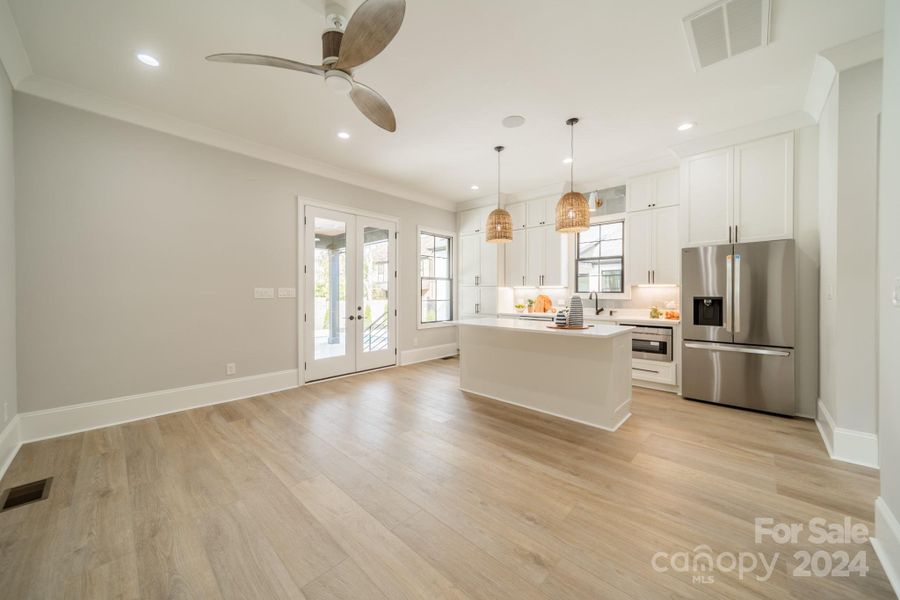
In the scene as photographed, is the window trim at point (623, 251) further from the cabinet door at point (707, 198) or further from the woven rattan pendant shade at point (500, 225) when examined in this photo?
the woven rattan pendant shade at point (500, 225)

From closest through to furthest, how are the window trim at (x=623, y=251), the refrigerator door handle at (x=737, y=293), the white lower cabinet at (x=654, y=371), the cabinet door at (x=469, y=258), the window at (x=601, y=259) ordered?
the refrigerator door handle at (x=737, y=293), the white lower cabinet at (x=654, y=371), the window trim at (x=623, y=251), the window at (x=601, y=259), the cabinet door at (x=469, y=258)

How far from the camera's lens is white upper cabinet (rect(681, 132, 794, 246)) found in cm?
345

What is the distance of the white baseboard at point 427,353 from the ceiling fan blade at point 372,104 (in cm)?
393

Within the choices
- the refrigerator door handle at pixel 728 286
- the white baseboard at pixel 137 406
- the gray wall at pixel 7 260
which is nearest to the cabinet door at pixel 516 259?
the refrigerator door handle at pixel 728 286

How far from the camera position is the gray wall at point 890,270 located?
4.86 feet

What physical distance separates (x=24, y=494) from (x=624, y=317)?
19.6 ft

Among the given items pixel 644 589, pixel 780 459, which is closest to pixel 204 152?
pixel 644 589

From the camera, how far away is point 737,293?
3568mm

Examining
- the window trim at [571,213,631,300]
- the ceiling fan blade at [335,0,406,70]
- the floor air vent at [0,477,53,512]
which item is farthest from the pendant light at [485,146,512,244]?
the floor air vent at [0,477,53,512]

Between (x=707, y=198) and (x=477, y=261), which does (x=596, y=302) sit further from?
(x=477, y=261)

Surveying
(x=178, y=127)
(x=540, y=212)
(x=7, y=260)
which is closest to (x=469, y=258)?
(x=540, y=212)

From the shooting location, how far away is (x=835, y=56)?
2471 millimetres

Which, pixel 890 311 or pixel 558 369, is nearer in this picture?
pixel 890 311

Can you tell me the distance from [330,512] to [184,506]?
→ 35.5 inches
